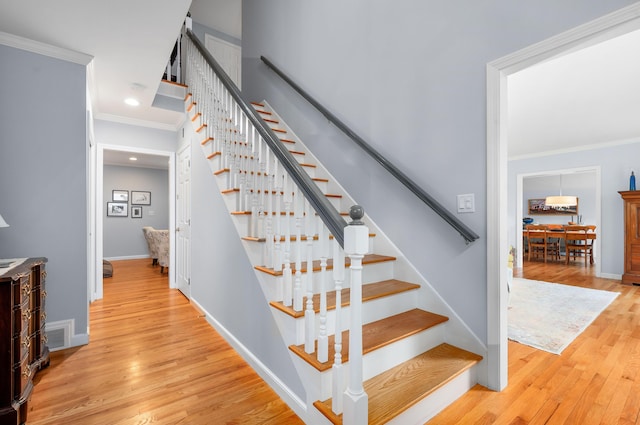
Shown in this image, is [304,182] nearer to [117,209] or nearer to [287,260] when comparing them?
[287,260]

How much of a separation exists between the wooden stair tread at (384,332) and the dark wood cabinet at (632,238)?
544 cm

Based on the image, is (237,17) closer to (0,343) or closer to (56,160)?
(56,160)

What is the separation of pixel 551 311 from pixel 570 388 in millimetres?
1857

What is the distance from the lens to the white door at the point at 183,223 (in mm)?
3869

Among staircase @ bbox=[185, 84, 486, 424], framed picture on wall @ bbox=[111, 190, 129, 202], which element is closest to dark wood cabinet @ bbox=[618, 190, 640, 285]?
staircase @ bbox=[185, 84, 486, 424]

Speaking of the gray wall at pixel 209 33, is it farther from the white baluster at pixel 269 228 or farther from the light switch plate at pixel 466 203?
the light switch plate at pixel 466 203

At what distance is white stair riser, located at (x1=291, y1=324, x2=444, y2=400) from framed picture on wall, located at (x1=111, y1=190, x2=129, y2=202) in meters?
7.90

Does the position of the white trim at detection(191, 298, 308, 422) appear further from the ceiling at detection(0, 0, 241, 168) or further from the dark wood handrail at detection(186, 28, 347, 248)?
the ceiling at detection(0, 0, 241, 168)

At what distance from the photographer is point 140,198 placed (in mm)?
7859

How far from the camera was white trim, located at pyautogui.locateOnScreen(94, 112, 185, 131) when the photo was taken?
12.9 ft

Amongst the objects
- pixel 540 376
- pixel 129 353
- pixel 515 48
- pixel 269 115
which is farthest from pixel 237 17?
pixel 540 376

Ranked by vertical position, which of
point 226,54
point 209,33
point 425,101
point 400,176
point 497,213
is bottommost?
point 497,213

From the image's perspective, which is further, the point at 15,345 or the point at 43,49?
the point at 43,49

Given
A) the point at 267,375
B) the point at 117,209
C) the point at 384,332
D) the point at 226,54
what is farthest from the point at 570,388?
the point at 117,209
